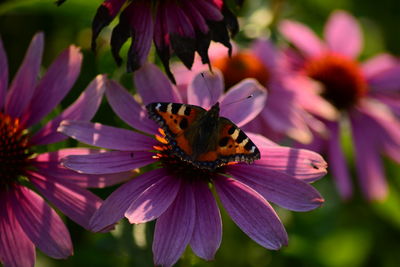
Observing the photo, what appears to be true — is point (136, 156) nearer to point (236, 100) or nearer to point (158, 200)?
point (158, 200)

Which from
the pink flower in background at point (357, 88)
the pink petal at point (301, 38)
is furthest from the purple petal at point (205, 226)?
the pink petal at point (301, 38)

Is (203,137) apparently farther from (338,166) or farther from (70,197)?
(338,166)

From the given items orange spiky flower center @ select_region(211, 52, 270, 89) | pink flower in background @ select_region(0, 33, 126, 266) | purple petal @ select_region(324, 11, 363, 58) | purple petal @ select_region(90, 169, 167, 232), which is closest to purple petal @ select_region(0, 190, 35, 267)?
pink flower in background @ select_region(0, 33, 126, 266)

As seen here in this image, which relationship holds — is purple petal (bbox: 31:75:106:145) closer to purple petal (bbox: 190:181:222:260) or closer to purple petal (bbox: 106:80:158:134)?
purple petal (bbox: 106:80:158:134)

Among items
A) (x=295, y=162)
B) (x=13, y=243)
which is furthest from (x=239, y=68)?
(x=13, y=243)

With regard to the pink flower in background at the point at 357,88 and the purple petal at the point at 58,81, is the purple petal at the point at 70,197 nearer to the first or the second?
the purple petal at the point at 58,81
